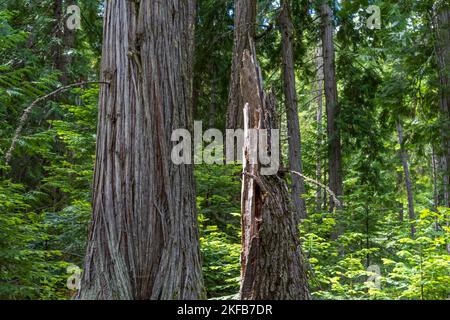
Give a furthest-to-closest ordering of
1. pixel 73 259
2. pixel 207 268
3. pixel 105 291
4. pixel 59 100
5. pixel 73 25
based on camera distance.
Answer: pixel 59 100 < pixel 73 25 < pixel 73 259 < pixel 207 268 < pixel 105 291

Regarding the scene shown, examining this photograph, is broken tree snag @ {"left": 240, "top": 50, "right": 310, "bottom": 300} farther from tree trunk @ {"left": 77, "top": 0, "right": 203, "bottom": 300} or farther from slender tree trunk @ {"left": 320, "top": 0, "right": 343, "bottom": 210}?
slender tree trunk @ {"left": 320, "top": 0, "right": 343, "bottom": 210}

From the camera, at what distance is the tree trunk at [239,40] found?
29.4ft

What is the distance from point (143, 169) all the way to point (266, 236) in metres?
1.45

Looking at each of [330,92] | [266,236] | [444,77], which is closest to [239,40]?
[444,77]

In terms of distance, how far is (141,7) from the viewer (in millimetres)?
4965

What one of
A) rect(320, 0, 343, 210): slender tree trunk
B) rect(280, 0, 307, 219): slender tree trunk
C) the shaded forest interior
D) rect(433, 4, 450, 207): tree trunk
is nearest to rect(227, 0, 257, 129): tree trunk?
the shaded forest interior

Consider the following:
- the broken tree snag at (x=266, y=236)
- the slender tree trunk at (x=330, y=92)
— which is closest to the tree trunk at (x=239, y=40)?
the slender tree trunk at (x=330, y=92)

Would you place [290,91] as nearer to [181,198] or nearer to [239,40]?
[239,40]

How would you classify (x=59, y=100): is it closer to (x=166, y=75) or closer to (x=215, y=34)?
(x=215, y=34)

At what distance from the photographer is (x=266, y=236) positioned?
168 inches

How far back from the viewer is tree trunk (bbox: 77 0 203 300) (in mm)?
4508

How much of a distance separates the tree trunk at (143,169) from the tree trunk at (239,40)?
3.78 metres

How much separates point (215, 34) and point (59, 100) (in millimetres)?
4744

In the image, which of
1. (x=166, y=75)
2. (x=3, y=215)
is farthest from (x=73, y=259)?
(x=166, y=75)
